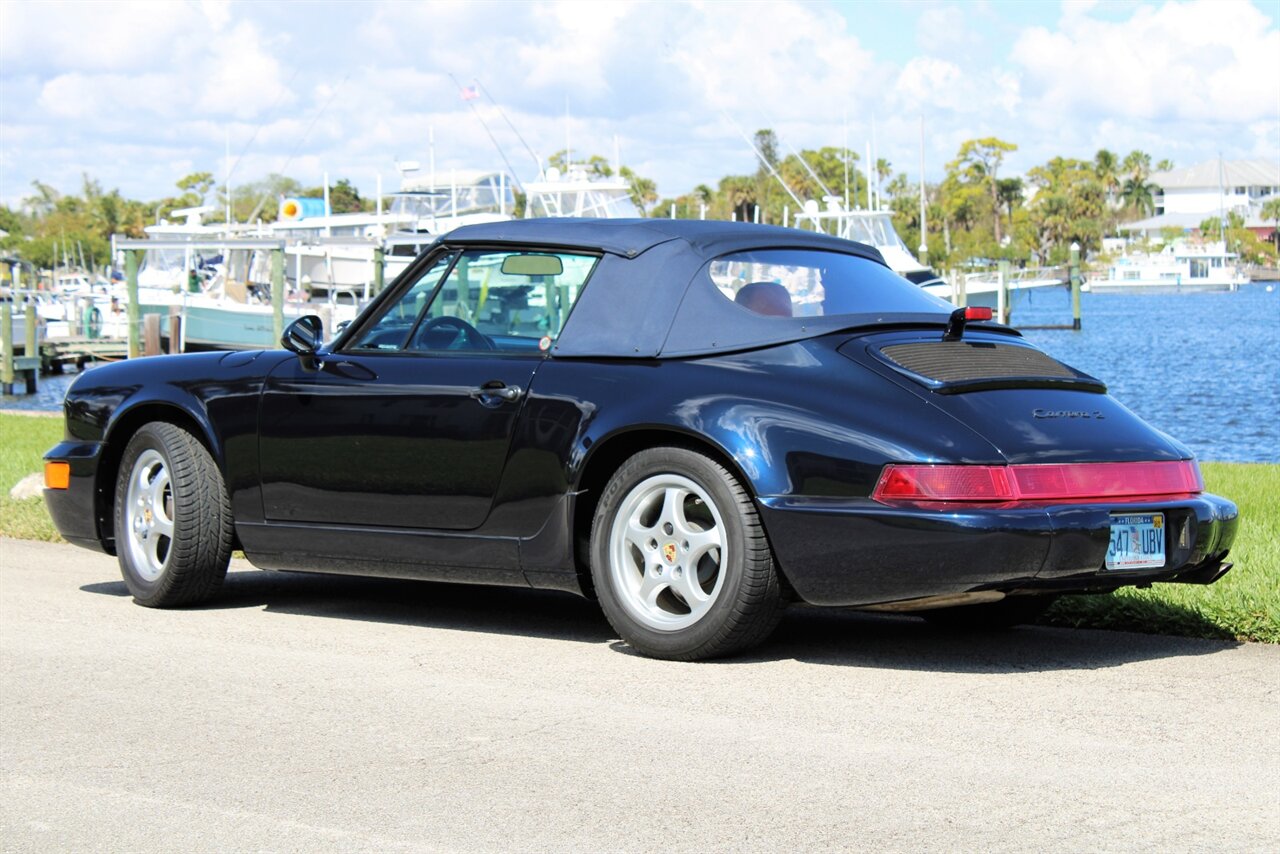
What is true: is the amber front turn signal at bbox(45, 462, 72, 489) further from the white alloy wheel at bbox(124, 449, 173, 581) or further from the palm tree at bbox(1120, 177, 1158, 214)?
the palm tree at bbox(1120, 177, 1158, 214)

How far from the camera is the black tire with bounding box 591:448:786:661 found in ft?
18.7

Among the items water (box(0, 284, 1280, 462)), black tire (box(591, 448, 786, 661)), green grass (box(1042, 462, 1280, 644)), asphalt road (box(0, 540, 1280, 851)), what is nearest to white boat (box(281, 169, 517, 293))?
water (box(0, 284, 1280, 462))

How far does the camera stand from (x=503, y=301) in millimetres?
6727

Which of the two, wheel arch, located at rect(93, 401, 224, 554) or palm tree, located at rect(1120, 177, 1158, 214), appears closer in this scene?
wheel arch, located at rect(93, 401, 224, 554)

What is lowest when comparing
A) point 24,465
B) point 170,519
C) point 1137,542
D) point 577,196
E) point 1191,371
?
point 1191,371

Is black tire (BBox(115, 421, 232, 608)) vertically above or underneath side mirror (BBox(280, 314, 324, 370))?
underneath

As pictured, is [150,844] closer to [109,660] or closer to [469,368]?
[109,660]

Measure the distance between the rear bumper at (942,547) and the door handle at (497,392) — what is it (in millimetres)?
1115

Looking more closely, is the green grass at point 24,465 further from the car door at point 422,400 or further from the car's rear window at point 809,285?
the car's rear window at point 809,285

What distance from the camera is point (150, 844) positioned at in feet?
13.0

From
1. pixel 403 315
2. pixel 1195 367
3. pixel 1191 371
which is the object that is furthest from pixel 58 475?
pixel 1195 367

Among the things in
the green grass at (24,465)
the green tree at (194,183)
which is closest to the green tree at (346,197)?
the green tree at (194,183)

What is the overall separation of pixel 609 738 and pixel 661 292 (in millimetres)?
1923

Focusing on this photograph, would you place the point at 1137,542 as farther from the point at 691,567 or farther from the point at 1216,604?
the point at 691,567
